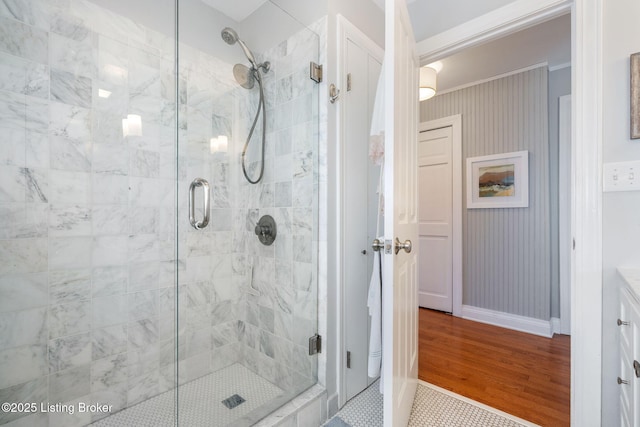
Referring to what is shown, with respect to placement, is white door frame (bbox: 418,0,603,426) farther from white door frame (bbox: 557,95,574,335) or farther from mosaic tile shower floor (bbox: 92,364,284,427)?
white door frame (bbox: 557,95,574,335)

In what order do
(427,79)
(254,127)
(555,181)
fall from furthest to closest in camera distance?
1. (555,181)
2. (427,79)
3. (254,127)

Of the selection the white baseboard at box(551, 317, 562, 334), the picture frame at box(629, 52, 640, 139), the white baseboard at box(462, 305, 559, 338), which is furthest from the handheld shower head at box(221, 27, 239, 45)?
the white baseboard at box(551, 317, 562, 334)

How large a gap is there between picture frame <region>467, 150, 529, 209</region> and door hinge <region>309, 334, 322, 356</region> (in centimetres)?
229

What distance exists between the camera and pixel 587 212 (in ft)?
4.06

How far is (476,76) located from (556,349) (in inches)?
101

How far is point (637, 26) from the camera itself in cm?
116

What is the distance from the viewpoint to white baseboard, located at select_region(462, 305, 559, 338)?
2607mm

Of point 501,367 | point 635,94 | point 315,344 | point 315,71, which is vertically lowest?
point 501,367

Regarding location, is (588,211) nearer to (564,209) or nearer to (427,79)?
(427,79)

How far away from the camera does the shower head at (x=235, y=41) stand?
174 centimetres

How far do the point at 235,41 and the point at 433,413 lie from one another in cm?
239

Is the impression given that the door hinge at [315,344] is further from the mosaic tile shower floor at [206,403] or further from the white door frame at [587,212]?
the white door frame at [587,212]

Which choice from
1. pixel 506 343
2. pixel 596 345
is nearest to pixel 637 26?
pixel 596 345

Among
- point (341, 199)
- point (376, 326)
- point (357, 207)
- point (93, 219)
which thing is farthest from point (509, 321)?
point (93, 219)
